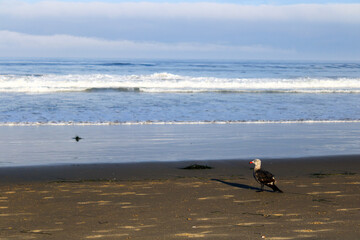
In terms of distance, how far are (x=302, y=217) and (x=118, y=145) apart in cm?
616

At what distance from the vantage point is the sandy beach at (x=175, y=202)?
5055mm

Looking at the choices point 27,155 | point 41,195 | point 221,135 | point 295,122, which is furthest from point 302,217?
point 295,122

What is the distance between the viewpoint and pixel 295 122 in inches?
612

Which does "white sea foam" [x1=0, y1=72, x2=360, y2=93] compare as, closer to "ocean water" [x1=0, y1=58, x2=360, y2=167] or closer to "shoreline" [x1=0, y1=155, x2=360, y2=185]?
"ocean water" [x1=0, y1=58, x2=360, y2=167]

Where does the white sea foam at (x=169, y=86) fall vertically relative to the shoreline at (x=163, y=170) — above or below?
above

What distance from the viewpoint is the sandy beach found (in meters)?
5.05

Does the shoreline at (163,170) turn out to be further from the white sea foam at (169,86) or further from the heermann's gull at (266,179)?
the white sea foam at (169,86)

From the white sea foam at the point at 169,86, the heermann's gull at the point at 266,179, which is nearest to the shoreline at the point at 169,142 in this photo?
the heermann's gull at the point at 266,179

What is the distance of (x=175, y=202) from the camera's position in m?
6.26

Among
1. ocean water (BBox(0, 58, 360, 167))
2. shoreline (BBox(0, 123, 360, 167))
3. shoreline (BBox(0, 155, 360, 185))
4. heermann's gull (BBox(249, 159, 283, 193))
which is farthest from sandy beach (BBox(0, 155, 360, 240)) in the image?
ocean water (BBox(0, 58, 360, 167))

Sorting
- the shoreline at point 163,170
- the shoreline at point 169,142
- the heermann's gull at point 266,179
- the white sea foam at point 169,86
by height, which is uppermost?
the white sea foam at point 169,86

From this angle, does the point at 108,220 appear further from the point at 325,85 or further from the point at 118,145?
the point at 325,85

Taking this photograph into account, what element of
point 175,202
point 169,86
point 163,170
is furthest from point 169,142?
point 169,86

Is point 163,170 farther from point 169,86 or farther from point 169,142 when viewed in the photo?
point 169,86
